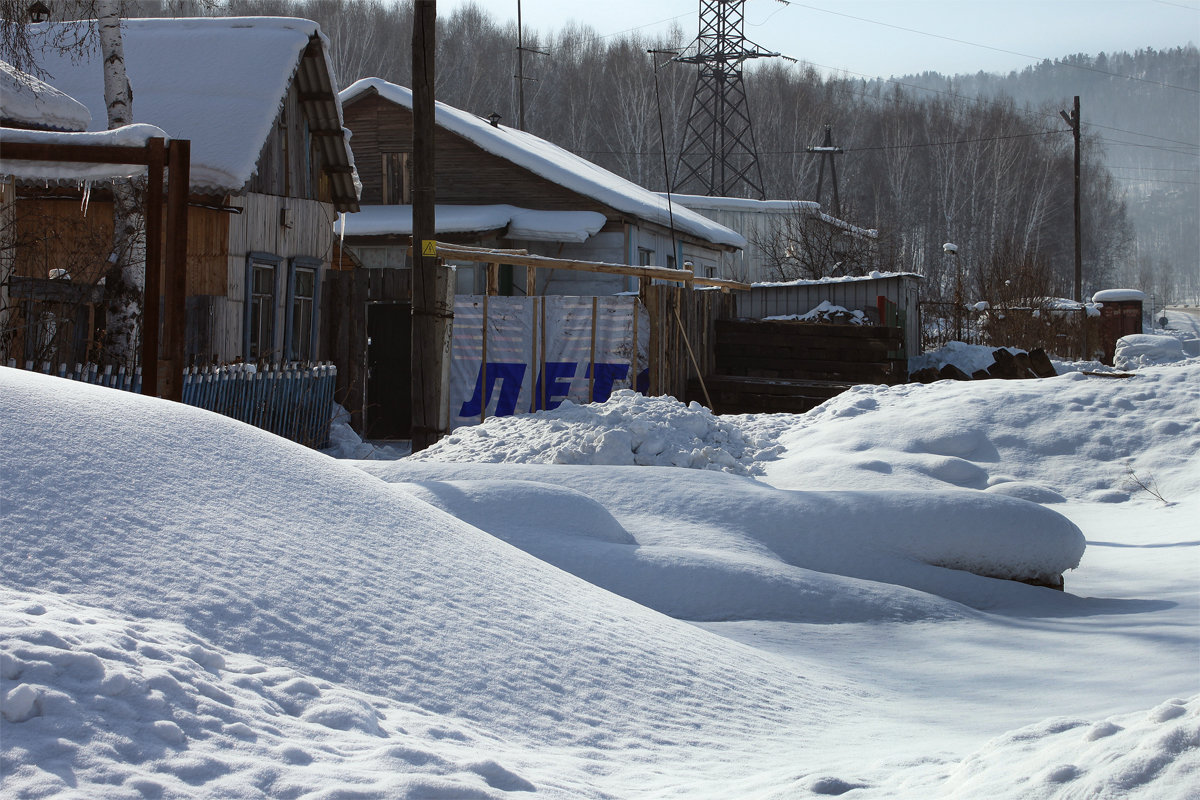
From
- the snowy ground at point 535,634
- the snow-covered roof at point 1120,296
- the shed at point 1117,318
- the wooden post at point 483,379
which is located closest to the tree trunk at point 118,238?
the wooden post at point 483,379

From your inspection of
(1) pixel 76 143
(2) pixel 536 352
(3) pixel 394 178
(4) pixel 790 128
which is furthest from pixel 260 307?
(4) pixel 790 128

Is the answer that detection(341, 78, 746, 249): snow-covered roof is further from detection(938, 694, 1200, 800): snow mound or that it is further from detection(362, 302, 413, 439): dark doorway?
detection(938, 694, 1200, 800): snow mound

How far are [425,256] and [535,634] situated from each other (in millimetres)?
6423

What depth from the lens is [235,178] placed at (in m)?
12.3

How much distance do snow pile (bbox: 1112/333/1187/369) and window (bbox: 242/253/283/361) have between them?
14378mm

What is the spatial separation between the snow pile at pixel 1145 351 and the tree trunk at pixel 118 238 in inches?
641

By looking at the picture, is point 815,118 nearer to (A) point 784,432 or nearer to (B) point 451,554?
(A) point 784,432

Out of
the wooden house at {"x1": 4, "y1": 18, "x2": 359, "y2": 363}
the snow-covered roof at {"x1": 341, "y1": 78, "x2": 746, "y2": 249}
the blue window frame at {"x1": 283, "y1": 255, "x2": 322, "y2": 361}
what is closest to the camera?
the wooden house at {"x1": 4, "y1": 18, "x2": 359, "y2": 363}

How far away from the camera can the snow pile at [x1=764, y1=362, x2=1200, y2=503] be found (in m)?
9.38

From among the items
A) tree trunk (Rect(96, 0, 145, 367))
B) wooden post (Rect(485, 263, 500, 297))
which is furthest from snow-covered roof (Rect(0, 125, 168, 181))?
wooden post (Rect(485, 263, 500, 297))

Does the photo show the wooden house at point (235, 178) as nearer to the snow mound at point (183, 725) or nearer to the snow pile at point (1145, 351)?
the snow mound at point (183, 725)

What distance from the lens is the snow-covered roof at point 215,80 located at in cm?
1267

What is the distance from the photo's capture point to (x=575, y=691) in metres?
3.34

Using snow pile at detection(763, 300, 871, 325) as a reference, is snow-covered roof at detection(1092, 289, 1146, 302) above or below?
above
